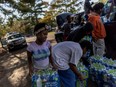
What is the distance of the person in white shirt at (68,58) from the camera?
3.71m

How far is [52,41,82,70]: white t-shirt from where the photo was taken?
3693mm

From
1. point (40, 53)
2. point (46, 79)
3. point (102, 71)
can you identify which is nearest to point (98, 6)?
point (102, 71)

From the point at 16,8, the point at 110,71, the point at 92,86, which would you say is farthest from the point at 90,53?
the point at 16,8

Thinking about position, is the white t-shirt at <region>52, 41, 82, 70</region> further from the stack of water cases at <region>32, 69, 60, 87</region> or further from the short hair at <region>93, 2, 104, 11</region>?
the short hair at <region>93, 2, 104, 11</region>

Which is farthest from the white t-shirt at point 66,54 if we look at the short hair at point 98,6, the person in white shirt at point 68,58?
the short hair at point 98,6

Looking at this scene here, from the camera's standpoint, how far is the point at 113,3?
7.96 meters

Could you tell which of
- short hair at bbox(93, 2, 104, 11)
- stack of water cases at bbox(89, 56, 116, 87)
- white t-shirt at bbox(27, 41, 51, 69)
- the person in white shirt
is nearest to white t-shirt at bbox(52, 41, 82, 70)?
the person in white shirt

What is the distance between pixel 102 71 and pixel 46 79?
6.04 ft

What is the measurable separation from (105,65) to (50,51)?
214 centimetres

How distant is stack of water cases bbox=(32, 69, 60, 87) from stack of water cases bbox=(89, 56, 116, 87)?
61.2 inches

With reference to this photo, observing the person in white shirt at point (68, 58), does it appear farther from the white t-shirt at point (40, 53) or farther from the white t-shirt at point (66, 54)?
the white t-shirt at point (40, 53)

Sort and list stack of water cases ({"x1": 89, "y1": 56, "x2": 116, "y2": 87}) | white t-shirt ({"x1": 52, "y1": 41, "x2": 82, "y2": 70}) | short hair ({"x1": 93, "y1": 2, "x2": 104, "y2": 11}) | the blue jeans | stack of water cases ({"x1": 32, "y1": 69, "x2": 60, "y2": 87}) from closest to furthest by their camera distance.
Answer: white t-shirt ({"x1": 52, "y1": 41, "x2": 82, "y2": 70}) < the blue jeans < stack of water cases ({"x1": 32, "y1": 69, "x2": 60, "y2": 87}) < stack of water cases ({"x1": 89, "y1": 56, "x2": 116, "y2": 87}) < short hair ({"x1": 93, "y1": 2, "x2": 104, "y2": 11})

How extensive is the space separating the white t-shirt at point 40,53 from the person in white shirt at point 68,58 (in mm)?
142

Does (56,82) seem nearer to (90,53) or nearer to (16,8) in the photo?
(90,53)
